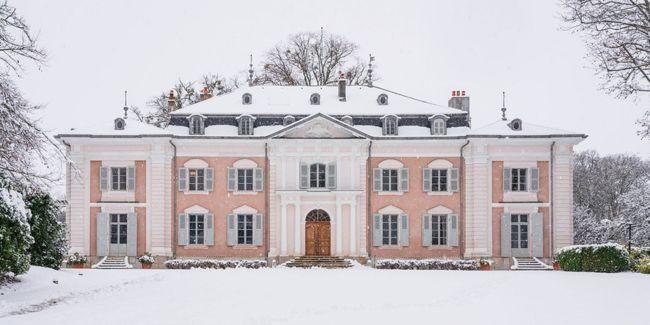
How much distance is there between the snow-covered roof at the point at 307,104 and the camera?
3266 centimetres

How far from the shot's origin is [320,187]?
3166 centimetres

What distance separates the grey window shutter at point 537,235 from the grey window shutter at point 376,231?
6.46m

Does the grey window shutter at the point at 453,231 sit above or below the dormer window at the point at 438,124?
below

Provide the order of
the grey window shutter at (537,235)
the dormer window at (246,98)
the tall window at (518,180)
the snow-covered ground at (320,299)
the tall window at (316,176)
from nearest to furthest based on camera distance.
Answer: the snow-covered ground at (320,299) < the grey window shutter at (537,235) < the tall window at (316,176) < the tall window at (518,180) < the dormer window at (246,98)

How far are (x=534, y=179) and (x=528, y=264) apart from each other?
3693mm

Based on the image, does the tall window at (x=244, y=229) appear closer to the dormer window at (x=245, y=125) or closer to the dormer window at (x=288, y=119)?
the dormer window at (x=245, y=125)

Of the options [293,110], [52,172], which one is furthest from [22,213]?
[293,110]

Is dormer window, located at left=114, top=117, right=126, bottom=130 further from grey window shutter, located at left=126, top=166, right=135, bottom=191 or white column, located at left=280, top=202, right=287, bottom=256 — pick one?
white column, located at left=280, top=202, right=287, bottom=256

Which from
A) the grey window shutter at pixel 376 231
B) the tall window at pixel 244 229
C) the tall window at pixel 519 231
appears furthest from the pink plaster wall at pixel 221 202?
the tall window at pixel 519 231

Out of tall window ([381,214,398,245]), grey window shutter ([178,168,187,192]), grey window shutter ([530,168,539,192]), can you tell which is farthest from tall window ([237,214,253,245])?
grey window shutter ([530,168,539,192])

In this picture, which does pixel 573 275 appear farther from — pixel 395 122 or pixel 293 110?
pixel 293 110

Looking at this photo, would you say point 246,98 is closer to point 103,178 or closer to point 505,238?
point 103,178

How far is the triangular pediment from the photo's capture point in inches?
1225

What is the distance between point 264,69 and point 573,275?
24.9 metres
